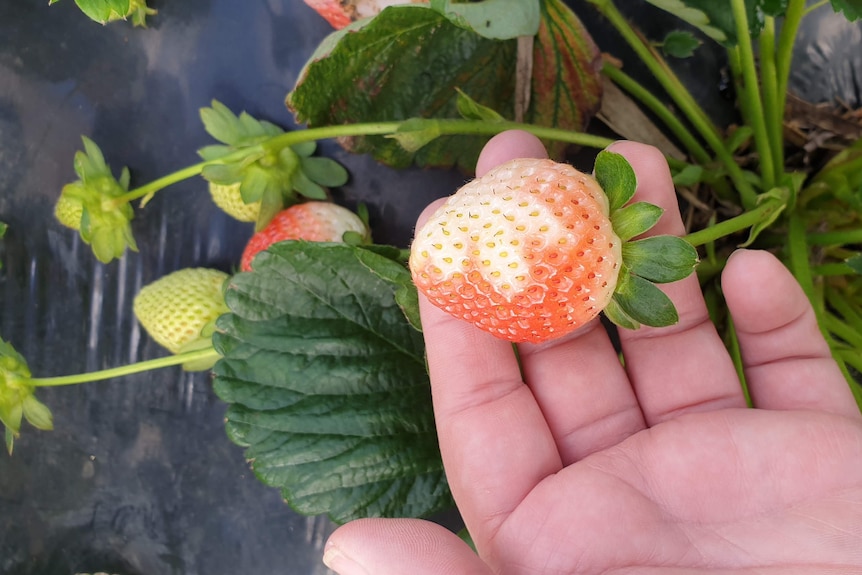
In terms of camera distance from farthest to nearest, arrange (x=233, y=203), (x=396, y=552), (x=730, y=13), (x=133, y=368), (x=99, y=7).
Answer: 1. (x=233, y=203)
2. (x=133, y=368)
3. (x=730, y=13)
4. (x=99, y=7)
5. (x=396, y=552)

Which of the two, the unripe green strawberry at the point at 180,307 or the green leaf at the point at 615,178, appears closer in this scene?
the green leaf at the point at 615,178

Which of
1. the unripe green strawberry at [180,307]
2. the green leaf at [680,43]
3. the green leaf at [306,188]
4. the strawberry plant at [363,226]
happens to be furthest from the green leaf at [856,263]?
the unripe green strawberry at [180,307]

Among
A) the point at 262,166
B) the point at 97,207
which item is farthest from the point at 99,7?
the point at 97,207

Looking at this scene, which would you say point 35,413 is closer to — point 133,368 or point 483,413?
point 133,368

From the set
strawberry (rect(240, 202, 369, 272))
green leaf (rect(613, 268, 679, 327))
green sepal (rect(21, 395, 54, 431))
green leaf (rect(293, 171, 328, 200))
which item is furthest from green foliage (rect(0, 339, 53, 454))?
green leaf (rect(613, 268, 679, 327))

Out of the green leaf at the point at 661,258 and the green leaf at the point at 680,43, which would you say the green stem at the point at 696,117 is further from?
the green leaf at the point at 661,258
